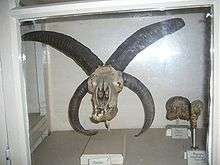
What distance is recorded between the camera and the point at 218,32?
1.90ft

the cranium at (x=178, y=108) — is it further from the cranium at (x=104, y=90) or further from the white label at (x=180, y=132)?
the cranium at (x=104, y=90)

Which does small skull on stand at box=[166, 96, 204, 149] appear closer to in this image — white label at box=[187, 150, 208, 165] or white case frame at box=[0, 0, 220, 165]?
white label at box=[187, 150, 208, 165]

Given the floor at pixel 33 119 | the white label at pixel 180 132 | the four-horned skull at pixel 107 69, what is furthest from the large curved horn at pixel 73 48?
the white label at pixel 180 132

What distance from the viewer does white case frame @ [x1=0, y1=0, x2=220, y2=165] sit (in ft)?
1.94

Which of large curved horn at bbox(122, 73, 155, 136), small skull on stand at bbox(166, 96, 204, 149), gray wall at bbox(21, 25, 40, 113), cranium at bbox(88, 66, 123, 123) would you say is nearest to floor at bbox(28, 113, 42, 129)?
gray wall at bbox(21, 25, 40, 113)

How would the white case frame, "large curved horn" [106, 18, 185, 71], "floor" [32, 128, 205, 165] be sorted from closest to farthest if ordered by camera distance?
the white case frame → "large curved horn" [106, 18, 185, 71] → "floor" [32, 128, 205, 165]

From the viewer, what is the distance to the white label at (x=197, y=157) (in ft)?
2.40

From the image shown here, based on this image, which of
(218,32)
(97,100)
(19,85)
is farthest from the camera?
(97,100)

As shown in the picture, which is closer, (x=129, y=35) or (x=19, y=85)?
(x=19, y=85)

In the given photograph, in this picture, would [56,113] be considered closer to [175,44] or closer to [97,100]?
[97,100]

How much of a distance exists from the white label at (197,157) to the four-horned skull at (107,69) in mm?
152

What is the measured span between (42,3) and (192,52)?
Answer: 0.40 m

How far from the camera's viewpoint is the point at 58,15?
2.16 feet

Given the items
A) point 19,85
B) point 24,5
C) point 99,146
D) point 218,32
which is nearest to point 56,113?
point 99,146
